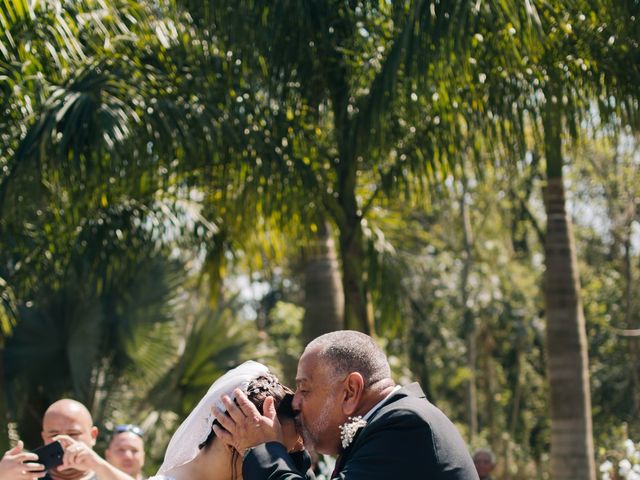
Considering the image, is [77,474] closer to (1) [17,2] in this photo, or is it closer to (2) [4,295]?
(1) [17,2]

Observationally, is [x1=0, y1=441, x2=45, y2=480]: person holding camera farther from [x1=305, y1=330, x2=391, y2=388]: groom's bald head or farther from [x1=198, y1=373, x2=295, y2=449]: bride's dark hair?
[x1=305, y1=330, x2=391, y2=388]: groom's bald head

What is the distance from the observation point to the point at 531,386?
2577 cm

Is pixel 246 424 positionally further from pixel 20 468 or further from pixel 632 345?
pixel 632 345

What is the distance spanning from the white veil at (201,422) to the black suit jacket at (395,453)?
0.34 metres

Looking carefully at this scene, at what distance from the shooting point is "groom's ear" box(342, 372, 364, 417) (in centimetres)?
338

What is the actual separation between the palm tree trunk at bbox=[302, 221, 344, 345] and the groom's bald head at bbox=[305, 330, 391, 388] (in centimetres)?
653

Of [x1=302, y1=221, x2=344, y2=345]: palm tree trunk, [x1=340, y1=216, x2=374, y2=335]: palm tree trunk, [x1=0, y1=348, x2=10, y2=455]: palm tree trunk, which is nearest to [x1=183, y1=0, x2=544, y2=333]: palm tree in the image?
[x1=340, y1=216, x2=374, y2=335]: palm tree trunk

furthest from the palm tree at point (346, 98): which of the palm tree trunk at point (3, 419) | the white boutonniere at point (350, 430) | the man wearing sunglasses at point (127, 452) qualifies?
the palm tree trunk at point (3, 419)

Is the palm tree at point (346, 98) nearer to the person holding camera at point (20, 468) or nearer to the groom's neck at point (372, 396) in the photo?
the person holding camera at point (20, 468)

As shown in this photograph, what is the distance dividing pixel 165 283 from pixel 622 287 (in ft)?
39.1

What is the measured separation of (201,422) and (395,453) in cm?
76

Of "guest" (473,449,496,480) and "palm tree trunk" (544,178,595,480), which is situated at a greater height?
"palm tree trunk" (544,178,595,480)

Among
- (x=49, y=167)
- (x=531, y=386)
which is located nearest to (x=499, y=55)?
(x=49, y=167)

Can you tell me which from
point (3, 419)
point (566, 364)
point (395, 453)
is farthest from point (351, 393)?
point (3, 419)
